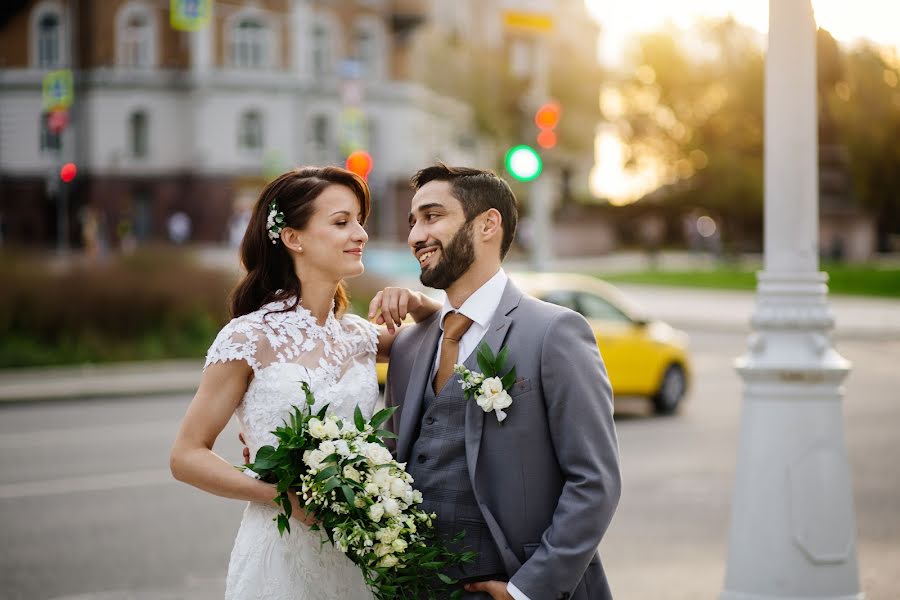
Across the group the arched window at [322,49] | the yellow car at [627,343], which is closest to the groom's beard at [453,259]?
the yellow car at [627,343]

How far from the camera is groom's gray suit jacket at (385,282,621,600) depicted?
10.1 ft

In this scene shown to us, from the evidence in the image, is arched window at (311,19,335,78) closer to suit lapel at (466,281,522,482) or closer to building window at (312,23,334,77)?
building window at (312,23,334,77)

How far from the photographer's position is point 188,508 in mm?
8609

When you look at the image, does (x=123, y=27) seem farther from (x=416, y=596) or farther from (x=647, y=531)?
(x=416, y=596)

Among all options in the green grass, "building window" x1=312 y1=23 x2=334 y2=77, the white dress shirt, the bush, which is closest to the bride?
the white dress shirt

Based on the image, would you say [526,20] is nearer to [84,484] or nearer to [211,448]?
[84,484]

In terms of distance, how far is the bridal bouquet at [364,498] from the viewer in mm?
3055

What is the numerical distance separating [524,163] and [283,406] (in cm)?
1169

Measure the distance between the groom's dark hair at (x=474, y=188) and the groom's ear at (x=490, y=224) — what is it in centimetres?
1

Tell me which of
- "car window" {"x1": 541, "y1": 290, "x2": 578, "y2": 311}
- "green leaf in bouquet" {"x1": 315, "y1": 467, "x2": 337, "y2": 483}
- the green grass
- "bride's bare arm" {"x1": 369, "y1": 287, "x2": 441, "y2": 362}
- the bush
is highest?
"bride's bare arm" {"x1": 369, "y1": 287, "x2": 441, "y2": 362}

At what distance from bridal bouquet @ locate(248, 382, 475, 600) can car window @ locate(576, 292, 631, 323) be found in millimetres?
10076

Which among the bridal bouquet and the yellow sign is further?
the yellow sign

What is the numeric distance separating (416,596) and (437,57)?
57797 millimetres

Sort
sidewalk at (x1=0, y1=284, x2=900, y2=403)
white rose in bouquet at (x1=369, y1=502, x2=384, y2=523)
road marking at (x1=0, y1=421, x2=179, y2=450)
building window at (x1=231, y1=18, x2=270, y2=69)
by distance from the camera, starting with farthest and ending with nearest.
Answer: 1. building window at (x1=231, y1=18, x2=270, y2=69)
2. sidewalk at (x1=0, y1=284, x2=900, y2=403)
3. road marking at (x1=0, y1=421, x2=179, y2=450)
4. white rose in bouquet at (x1=369, y1=502, x2=384, y2=523)
